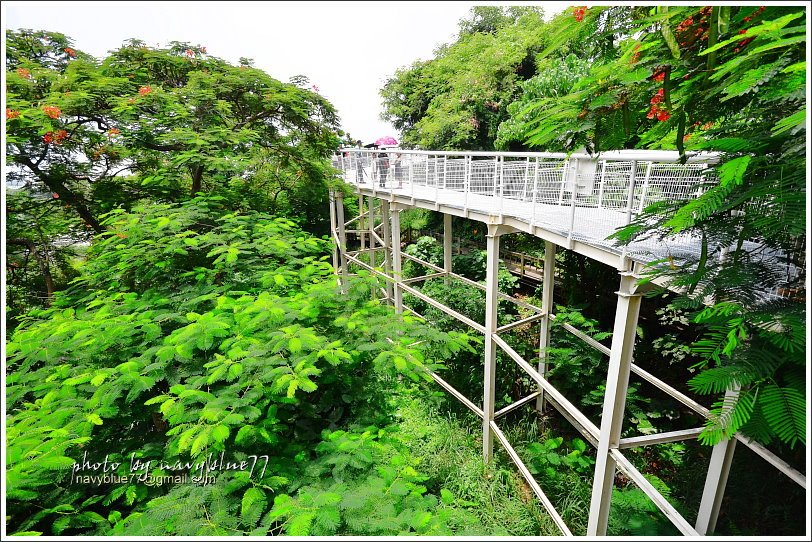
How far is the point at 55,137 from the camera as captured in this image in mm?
5418

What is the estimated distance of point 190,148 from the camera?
6.27 m

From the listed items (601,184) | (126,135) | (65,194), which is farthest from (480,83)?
(65,194)

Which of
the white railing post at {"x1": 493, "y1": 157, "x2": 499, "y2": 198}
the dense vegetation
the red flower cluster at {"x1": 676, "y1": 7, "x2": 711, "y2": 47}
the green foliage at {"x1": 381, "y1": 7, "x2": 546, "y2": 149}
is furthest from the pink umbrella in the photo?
the red flower cluster at {"x1": 676, "y1": 7, "x2": 711, "y2": 47}

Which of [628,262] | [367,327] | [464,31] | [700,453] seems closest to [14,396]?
[367,327]

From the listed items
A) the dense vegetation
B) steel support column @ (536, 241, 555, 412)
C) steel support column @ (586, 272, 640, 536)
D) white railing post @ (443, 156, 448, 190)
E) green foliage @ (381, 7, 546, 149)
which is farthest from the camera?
green foliage @ (381, 7, 546, 149)

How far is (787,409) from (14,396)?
527 centimetres

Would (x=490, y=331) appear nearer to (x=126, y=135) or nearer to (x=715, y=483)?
(x=715, y=483)

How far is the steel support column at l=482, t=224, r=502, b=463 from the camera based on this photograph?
247 inches

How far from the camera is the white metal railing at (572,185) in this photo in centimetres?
302

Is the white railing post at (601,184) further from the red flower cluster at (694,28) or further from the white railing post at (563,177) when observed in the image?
the red flower cluster at (694,28)

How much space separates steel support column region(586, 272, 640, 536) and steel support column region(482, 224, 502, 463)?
2499mm

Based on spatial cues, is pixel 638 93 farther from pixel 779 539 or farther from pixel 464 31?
pixel 464 31

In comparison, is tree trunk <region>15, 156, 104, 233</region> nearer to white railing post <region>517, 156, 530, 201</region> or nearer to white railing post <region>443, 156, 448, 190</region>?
white railing post <region>443, 156, 448, 190</region>

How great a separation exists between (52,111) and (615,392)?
27.2ft
